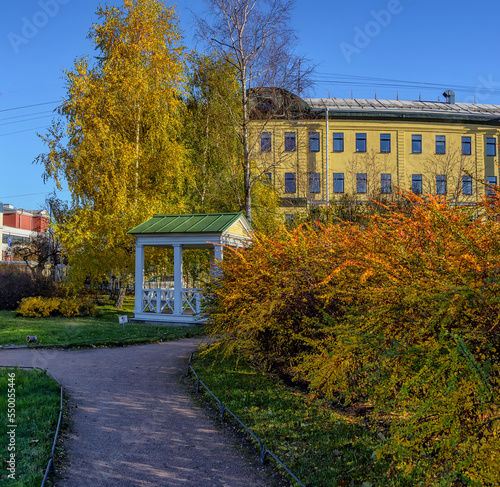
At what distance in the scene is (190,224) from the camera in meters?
15.7

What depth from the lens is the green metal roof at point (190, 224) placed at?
15078 millimetres

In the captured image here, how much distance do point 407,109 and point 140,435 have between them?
122 feet

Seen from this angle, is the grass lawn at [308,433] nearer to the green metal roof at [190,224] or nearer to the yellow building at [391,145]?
the green metal roof at [190,224]

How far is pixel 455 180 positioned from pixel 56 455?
30556 millimetres

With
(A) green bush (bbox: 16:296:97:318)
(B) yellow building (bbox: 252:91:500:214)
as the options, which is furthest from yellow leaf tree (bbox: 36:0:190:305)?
(B) yellow building (bbox: 252:91:500:214)

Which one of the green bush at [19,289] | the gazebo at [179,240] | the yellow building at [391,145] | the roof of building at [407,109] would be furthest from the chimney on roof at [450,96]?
the green bush at [19,289]

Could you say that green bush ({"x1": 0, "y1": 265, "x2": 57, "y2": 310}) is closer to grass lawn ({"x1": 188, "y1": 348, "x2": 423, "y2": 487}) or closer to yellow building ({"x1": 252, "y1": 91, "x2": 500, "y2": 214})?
grass lawn ({"x1": 188, "y1": 348, "x2": 423, "y2": 487})

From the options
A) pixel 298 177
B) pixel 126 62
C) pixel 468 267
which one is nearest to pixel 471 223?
pixel 468 267

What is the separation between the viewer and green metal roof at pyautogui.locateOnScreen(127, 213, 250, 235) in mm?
15078

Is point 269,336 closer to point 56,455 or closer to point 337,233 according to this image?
point 337,233

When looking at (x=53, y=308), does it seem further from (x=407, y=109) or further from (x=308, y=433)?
(x=407, y=109)

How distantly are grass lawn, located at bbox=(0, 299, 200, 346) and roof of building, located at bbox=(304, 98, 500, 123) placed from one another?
2402cm

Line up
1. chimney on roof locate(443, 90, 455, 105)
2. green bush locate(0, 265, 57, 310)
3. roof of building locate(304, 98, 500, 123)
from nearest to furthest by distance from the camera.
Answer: green bush locate(0, 265, 57, 310) → roof of building locate(304, 98, 500, 123) → chimney on roof locate(443, 90, 455, 105)

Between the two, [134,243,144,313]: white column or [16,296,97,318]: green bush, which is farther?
[16,296,97,318]: green bush
